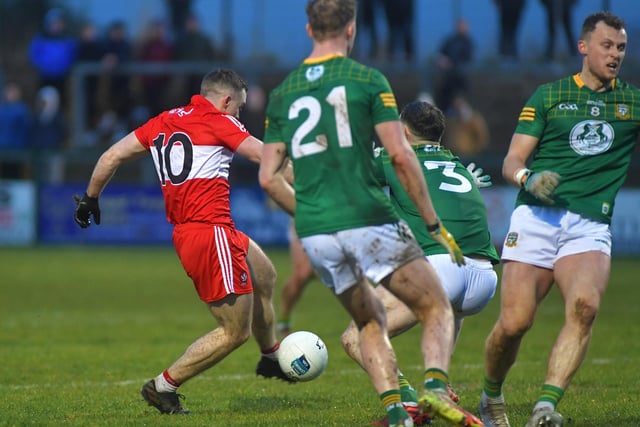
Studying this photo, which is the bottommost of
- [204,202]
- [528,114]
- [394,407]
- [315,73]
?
[394,407]

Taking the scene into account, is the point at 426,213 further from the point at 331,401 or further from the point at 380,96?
the point at 331,401

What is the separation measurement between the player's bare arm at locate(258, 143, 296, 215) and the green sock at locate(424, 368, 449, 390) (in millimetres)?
1201

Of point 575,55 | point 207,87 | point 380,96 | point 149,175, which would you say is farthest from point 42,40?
point 380,96

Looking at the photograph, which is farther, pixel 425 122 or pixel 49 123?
pixel 49 123

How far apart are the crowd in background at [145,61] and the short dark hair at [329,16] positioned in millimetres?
18752

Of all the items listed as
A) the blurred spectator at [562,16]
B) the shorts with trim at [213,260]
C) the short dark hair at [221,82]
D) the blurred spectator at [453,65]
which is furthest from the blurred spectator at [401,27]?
the shorts with trim at [213,260]

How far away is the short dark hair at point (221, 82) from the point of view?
318 inches

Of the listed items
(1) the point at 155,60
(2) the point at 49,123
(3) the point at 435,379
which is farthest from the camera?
(1) the point at 155,60

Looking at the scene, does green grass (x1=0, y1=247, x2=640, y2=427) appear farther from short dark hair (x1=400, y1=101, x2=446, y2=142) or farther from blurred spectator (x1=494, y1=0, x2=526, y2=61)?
blurred spectator (x1=494, y1=0, x2=526, y2=61)

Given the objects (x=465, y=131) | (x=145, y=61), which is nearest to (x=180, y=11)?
(x=145, y=61)

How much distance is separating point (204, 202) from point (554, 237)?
2.46m

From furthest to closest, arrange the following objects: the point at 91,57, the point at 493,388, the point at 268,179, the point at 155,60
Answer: the point at 155,60 → the point at 91,57 → the point at 493,388 → the point at 268,179

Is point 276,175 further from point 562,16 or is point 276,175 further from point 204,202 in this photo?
point 562,16

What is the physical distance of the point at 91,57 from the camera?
26859mm
